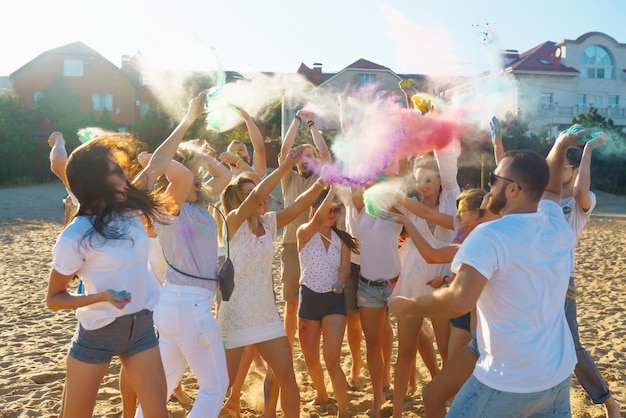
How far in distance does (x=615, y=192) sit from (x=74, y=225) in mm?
35871

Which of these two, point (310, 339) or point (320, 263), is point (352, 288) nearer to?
point (320, 263)

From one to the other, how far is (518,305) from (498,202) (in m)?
0.52

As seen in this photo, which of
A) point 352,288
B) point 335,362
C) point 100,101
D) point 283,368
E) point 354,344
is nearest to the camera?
point 283,368

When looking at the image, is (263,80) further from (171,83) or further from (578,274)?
(578,274)

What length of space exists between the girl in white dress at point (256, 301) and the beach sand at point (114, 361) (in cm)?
112

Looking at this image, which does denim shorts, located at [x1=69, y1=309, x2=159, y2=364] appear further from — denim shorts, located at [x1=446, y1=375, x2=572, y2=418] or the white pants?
denim shorts, located at [x1=446, y1=375, x2=572, y2=418]

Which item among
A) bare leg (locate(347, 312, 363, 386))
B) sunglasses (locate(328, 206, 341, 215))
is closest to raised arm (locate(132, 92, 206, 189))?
sunglasses (locate(328, 206, 341, 215))

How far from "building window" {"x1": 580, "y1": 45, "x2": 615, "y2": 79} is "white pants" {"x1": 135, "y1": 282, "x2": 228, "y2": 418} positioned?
1340 inches

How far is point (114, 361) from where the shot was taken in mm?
6246

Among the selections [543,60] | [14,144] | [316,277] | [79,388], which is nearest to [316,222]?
[316,277]

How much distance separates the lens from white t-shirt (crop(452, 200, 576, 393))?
2604mm

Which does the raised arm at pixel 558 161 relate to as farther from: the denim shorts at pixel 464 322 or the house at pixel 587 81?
the house at pixel 587 81

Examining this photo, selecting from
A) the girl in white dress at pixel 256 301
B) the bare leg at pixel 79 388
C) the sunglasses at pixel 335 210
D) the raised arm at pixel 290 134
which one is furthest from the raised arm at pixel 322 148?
the bare leg at pixel 79 388

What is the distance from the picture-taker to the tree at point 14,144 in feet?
124
